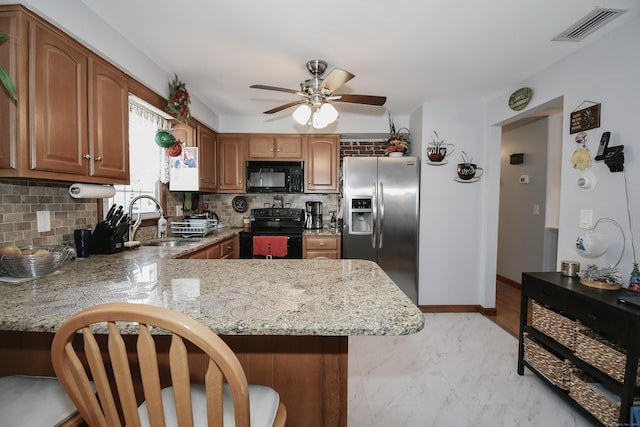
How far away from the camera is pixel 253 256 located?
3.46 m

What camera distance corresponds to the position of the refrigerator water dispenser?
3.34 metres

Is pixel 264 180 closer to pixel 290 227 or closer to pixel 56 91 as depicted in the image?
pixel 290 227

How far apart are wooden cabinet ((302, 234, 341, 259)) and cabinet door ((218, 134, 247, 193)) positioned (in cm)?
113

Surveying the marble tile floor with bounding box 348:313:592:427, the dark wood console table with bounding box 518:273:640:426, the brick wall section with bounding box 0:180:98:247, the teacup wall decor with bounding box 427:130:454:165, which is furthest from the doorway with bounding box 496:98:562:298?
the brick wall section with bounding box 0:180:98:247

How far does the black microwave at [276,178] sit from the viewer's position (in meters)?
3.71

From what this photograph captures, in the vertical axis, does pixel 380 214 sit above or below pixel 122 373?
above

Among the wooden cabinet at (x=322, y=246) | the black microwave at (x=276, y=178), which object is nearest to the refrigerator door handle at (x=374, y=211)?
the wooden cabinet at (x=322, y=246)

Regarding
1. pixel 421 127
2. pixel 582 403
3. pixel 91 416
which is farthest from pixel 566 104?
pixel 91 416

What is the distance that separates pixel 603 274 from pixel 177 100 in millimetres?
3267

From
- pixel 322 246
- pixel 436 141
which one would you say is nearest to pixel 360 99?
pixel 436 141

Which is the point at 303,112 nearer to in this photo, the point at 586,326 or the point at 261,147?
the point at 261,147

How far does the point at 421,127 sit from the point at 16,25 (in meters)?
3.22

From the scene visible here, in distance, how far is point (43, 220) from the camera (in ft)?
5.65

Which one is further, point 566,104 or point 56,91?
point 566,104
